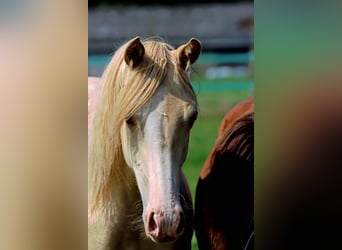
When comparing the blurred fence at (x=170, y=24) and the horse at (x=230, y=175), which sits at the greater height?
the blurred fence at (x=170, y=24)

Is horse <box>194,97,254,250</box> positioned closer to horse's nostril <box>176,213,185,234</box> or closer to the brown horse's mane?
the brown horse's mane

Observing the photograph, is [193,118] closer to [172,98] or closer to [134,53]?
[172,98]

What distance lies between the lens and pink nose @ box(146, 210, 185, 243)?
199 centimetres

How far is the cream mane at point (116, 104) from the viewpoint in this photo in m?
2.02

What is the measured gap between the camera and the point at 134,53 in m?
2.03

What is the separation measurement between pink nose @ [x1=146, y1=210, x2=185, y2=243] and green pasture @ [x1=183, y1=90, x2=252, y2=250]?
0.13m

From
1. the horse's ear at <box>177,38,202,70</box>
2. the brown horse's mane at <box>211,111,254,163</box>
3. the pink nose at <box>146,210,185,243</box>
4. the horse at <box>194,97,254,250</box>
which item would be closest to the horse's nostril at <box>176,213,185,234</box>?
the pink nose at <box>146,210,185,243</box>

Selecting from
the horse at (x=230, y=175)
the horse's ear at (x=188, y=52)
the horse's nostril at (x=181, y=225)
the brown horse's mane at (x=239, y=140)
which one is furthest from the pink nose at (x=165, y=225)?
the horse's ear at (x=188, y=52)

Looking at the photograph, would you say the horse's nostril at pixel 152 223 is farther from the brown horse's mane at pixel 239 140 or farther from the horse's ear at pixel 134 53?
the horse's ear at pixel 134 53

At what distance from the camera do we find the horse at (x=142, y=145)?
1.99 metres

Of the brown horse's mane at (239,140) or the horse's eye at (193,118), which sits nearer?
the horse's eye at (193,118)

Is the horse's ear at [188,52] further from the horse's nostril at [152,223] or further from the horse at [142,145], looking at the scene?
the horse's nostril at [152,223]

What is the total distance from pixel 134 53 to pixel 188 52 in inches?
6.3

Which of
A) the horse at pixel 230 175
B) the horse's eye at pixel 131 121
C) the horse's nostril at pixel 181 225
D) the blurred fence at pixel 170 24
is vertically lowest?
the horse's nostril at pixel 181 225
